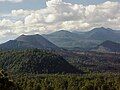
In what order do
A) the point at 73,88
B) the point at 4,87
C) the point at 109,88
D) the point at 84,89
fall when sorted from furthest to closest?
the point at 73,88
the point at 109,88
the point at 84,89
the point at 4,87

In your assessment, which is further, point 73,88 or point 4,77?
point 73,88

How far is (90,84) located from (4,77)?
460 ft

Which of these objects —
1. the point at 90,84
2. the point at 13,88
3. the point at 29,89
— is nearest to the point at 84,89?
the point at 90,84

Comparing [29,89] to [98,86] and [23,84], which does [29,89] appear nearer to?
[23,84]

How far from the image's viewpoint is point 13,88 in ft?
171

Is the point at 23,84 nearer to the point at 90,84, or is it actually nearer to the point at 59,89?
the point at 59,89

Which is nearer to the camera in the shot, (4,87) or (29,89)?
(4,87)

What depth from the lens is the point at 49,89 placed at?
183375 mm

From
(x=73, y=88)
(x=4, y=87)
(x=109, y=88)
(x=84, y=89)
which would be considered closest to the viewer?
(x=4, y=87)

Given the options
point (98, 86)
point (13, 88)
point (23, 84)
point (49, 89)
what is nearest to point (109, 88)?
point (98, 86)

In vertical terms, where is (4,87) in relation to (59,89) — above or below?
above

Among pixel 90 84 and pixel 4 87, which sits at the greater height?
pixel 4 87

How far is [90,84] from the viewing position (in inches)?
7436

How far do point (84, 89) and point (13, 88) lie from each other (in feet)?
407
